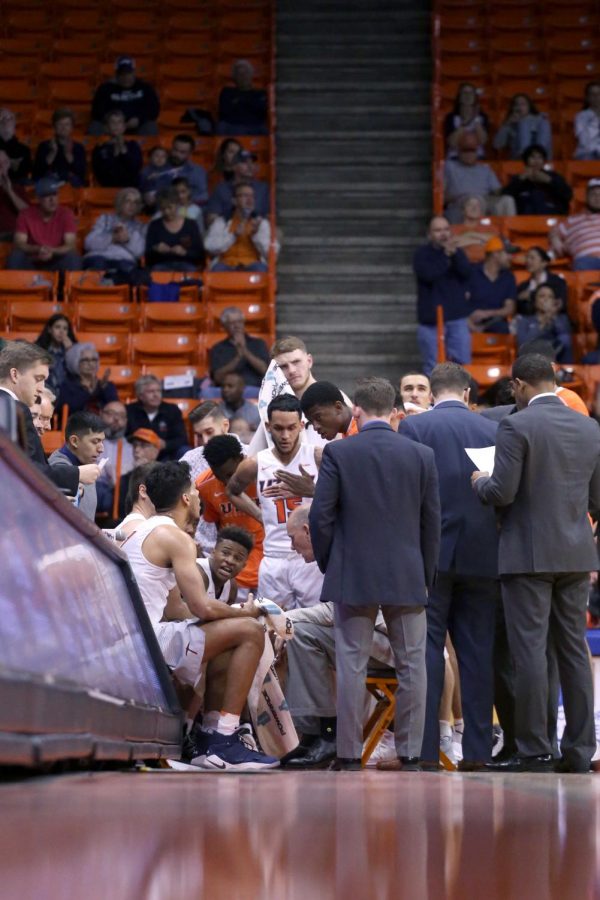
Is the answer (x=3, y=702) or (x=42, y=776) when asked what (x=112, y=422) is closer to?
(x=42, y=776)

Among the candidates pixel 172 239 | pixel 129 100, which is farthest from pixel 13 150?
pixel 172 239

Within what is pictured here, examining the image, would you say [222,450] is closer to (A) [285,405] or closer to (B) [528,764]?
(A) [285,405]

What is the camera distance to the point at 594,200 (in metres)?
12.2

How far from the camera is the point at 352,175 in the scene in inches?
555

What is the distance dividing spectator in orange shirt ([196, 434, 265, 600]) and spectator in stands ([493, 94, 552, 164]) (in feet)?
24.3

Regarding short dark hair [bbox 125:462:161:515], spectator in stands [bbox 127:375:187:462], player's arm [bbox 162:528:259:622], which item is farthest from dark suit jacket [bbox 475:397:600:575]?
spectator in stands [bbox 127:375:187:462]

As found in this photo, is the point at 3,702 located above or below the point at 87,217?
below

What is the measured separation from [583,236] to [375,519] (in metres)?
7.51

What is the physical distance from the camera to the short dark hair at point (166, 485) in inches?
238

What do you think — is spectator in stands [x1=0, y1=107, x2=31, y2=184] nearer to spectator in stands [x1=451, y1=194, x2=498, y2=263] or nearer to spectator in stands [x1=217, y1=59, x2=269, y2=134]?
spectator in stands [x1=217, y1=59, x2=269, y2=134]

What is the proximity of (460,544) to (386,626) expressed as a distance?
0.55 meters

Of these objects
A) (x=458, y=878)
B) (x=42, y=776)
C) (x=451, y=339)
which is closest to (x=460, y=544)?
(x=42, y=776)

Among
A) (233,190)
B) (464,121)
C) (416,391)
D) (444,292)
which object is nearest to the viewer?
(416,391)

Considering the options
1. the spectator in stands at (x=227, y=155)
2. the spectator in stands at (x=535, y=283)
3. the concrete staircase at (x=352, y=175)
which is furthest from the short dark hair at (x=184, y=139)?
the spectator in stands at (x=535, y=283)
